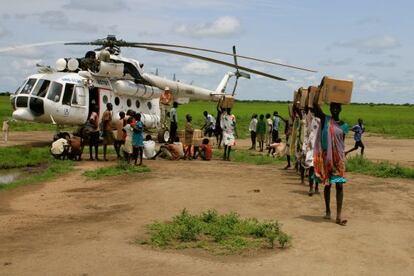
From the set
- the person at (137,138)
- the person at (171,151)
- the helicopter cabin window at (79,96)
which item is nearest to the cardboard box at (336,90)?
the person at (137,138)

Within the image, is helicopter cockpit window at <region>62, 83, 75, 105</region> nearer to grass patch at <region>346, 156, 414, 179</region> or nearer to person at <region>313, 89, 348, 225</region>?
grass patch at <region>346, 156, 414, 179</region>

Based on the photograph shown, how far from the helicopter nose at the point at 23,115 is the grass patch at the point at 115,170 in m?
5.61

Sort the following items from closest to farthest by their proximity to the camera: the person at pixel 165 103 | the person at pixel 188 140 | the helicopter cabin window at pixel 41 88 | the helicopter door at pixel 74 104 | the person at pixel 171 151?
1. the person at pixel 171 151
2. the person at pixel 188 140
3. the helicopter cabin window at pixel 41 88
4. the helicopter door at pixel 74 104
5. the person at pixel 165 103

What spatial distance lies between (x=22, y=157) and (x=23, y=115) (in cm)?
233

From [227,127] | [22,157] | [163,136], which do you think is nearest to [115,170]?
[22,157]

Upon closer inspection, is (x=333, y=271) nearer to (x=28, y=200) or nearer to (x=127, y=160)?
(x=28, y=200)

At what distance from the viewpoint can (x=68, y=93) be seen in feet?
63.3

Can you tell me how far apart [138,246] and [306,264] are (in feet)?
6.50

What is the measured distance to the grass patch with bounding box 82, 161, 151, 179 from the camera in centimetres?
1348

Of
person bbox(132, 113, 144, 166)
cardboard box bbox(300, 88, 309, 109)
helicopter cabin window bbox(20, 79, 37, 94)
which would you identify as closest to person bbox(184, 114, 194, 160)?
person bbox(132, 113, 144, 166)

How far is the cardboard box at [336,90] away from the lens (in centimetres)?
836

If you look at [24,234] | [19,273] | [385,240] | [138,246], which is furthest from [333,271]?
[24,234]

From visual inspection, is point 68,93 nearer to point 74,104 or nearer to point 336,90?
point 74,104

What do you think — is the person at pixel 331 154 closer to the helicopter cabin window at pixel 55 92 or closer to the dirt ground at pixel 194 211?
the dirt ground at pixel 194 211
